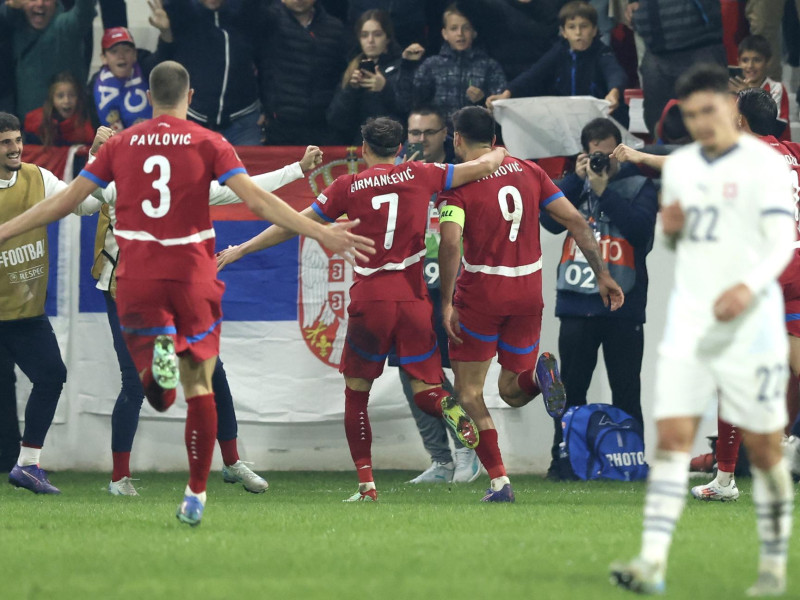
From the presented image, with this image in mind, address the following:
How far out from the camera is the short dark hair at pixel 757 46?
434 inches

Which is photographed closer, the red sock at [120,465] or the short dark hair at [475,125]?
the short dark hair at [475,125]

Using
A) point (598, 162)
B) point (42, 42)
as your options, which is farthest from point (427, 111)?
point (42, 42)

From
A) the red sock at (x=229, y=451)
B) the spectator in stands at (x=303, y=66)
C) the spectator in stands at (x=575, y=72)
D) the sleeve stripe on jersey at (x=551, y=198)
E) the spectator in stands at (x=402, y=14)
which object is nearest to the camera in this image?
the sleeve stripe on jersey at (x=551, y=198)

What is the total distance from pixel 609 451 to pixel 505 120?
2.80m

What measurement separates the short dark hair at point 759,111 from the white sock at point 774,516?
3873mm

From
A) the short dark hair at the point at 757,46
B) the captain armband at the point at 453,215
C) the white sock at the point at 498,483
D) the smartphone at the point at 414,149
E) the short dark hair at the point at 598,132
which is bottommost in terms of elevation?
the white sock at the point at 498,483

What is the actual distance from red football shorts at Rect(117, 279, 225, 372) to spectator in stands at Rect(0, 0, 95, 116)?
6.28 meters

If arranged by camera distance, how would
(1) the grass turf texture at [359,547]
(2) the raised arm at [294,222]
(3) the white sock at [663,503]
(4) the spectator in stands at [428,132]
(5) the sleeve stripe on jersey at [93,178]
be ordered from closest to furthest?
(3) the white sock at [663,503], (1) the grass turf texture at [359,547], (2) the raised arm at [294,222], (5) the sleeve stripe on jersey at [93,178], (4) the spectator in stands at [428,132]

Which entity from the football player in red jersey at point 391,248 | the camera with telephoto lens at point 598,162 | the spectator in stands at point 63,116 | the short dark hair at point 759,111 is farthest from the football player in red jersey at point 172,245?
the spectator in stands at point 63,116

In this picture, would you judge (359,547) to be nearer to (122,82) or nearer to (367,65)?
(367,65)

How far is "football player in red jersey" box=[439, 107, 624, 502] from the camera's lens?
8734 mm

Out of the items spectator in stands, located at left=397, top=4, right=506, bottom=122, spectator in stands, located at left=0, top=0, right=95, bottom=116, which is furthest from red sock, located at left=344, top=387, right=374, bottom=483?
spectator in stands, located at left=0, top=0, right=95, bottom=116

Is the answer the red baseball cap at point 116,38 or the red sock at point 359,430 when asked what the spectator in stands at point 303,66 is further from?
the red sock at point 359,430

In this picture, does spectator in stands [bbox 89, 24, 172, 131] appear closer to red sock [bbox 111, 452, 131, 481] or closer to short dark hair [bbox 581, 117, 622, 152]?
red sock [bbox 111, 452, 131, 481]
